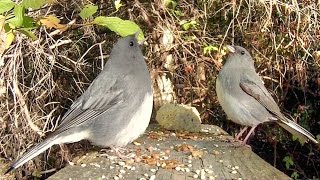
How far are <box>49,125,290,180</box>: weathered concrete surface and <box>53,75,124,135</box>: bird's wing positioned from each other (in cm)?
20

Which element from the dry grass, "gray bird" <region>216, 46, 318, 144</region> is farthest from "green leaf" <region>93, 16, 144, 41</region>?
the dry grass

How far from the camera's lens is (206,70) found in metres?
4.42

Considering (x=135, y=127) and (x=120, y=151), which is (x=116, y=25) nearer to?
(x=135, y=127)

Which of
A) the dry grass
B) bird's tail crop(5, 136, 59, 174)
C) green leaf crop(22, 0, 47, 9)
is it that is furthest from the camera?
the dry grass

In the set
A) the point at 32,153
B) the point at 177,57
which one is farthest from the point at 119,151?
the point at 177,57

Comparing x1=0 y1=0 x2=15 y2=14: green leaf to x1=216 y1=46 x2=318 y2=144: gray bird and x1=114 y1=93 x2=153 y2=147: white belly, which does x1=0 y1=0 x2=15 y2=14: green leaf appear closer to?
x1=114 y1=93 x2=153 y2=147: white belly

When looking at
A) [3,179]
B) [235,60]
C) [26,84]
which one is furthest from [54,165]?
[235,60]

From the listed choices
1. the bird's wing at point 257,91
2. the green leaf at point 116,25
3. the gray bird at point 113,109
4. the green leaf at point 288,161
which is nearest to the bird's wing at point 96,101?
the gray bird at point 113,109

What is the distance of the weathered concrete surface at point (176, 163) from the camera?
227 centimetres

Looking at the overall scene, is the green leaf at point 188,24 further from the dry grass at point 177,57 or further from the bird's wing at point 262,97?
the bird's wing at point 262,97

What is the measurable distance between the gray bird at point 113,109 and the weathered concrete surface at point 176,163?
0.11 meters

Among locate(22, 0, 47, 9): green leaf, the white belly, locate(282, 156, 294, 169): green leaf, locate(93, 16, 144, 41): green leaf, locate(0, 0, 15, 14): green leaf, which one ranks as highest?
locate(22, 0, 47, 9): green leaf

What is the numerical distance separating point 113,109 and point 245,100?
→ 1.08 meters

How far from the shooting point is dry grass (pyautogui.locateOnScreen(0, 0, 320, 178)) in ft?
12.6
